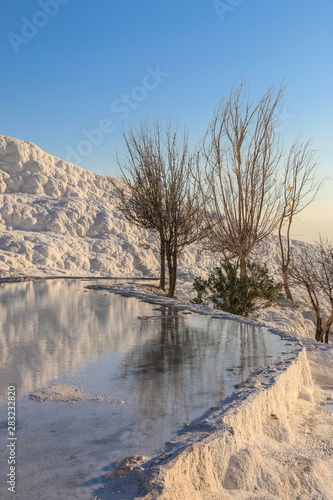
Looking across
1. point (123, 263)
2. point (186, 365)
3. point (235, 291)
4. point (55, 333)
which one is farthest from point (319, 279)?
point (123, 263)

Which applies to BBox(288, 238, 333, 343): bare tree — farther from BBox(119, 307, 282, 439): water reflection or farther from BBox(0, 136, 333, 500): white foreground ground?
BBox(119, 307, 282, 439): water reflection

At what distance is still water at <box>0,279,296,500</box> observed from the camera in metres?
2.08

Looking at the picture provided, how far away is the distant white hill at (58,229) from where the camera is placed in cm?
1886

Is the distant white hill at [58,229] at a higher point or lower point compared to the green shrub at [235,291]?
higher

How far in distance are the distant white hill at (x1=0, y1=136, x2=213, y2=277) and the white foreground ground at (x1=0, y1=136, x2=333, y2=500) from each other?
0.06m

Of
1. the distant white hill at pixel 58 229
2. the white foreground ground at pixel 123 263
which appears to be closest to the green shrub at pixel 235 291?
the white foreground ground at pixel 123 263

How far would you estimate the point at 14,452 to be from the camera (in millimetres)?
2148

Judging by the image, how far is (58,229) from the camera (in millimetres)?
24938

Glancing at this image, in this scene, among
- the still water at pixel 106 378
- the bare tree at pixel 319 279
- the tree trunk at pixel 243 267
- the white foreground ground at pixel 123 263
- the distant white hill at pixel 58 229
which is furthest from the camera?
the distant white hill at pixel 58 229

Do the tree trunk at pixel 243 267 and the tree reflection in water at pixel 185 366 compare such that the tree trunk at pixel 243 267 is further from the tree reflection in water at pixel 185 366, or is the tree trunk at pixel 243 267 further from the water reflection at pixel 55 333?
the tree reflection in water at pixel 185 366

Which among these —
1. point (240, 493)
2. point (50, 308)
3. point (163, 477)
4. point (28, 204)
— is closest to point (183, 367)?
point (240, 493)

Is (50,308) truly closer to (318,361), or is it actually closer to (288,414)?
(318,361)

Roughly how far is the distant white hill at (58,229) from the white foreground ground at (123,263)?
0.06 metres

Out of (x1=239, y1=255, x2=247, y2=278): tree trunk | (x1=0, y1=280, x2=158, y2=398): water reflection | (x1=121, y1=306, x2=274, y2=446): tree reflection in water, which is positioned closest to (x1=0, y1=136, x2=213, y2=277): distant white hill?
(x1=239, y1=255, x2=247, y2=278): tree trunk
